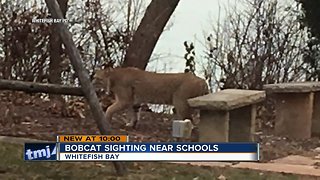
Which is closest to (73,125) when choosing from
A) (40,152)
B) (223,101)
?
(223,101)

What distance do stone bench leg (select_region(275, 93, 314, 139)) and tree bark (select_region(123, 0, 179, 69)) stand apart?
2.50 m

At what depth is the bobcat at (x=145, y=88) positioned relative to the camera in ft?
28.6

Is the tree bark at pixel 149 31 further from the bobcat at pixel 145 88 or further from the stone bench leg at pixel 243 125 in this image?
the stone bench leg at pixel 243 125

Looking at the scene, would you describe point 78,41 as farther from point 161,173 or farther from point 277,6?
point 161,173

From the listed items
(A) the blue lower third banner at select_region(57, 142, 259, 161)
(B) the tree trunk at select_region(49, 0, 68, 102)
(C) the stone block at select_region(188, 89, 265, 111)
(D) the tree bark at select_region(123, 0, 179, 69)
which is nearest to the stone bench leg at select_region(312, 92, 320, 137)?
(C) the stone block at select_region(188, 89, 265, 111)

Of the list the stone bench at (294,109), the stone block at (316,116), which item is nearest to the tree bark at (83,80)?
the stone bench at (294,109)

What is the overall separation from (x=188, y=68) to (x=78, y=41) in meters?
1.77

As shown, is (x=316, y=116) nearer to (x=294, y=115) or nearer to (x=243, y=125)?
(x=294, y=115)

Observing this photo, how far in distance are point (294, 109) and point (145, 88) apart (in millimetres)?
1819

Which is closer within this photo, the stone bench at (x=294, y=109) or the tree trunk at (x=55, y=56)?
the stone bench at (x=294, y=109)

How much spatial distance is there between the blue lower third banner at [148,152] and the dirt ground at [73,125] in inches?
37.1

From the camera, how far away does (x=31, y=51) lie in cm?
1095

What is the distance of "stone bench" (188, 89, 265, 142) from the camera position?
7.70 m

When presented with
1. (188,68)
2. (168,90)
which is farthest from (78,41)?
(168,90)
